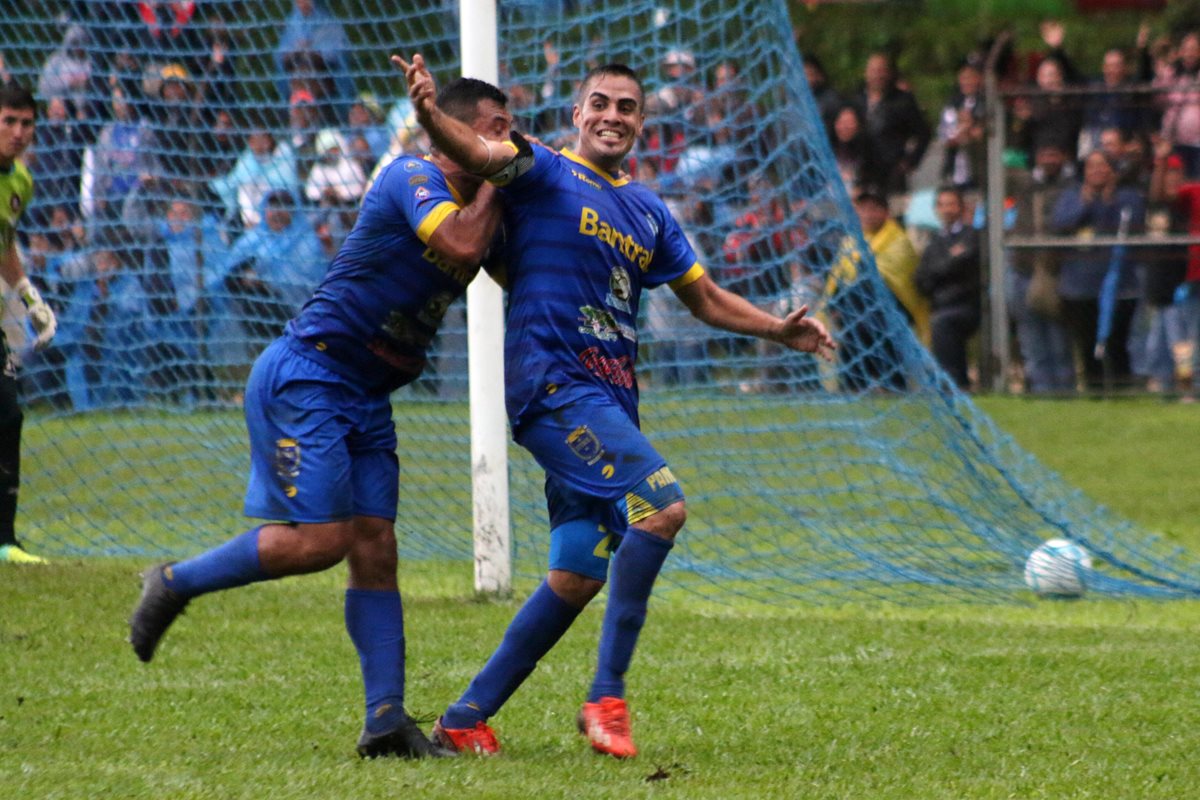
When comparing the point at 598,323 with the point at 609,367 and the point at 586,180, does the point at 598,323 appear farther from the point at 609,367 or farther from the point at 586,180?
the point at 586,180

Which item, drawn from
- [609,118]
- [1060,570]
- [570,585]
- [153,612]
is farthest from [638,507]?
[1060,570]

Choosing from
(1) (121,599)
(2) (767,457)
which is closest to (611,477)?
(1) (121,599)

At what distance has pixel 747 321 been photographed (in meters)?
5.40

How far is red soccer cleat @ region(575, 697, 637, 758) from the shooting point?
4977 millimetres

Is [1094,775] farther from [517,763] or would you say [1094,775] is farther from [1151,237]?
[1151,237]

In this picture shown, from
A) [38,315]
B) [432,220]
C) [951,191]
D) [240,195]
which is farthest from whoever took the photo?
[951,191]

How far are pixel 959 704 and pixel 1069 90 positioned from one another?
1021cm

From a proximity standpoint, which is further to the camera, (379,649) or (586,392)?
(379,649)

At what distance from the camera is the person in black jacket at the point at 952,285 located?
14.7 metres

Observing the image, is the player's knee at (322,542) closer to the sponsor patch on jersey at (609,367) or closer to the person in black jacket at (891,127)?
the sponsor patch on jersey at (609,367)

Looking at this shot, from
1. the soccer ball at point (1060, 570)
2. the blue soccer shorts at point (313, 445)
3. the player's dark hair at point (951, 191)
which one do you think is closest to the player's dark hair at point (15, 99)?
the blue soccer shorts at point (313, 445)

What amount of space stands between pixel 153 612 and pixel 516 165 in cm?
153

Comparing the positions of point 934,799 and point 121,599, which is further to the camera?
point 121,599

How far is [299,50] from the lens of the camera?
9.59 metres
